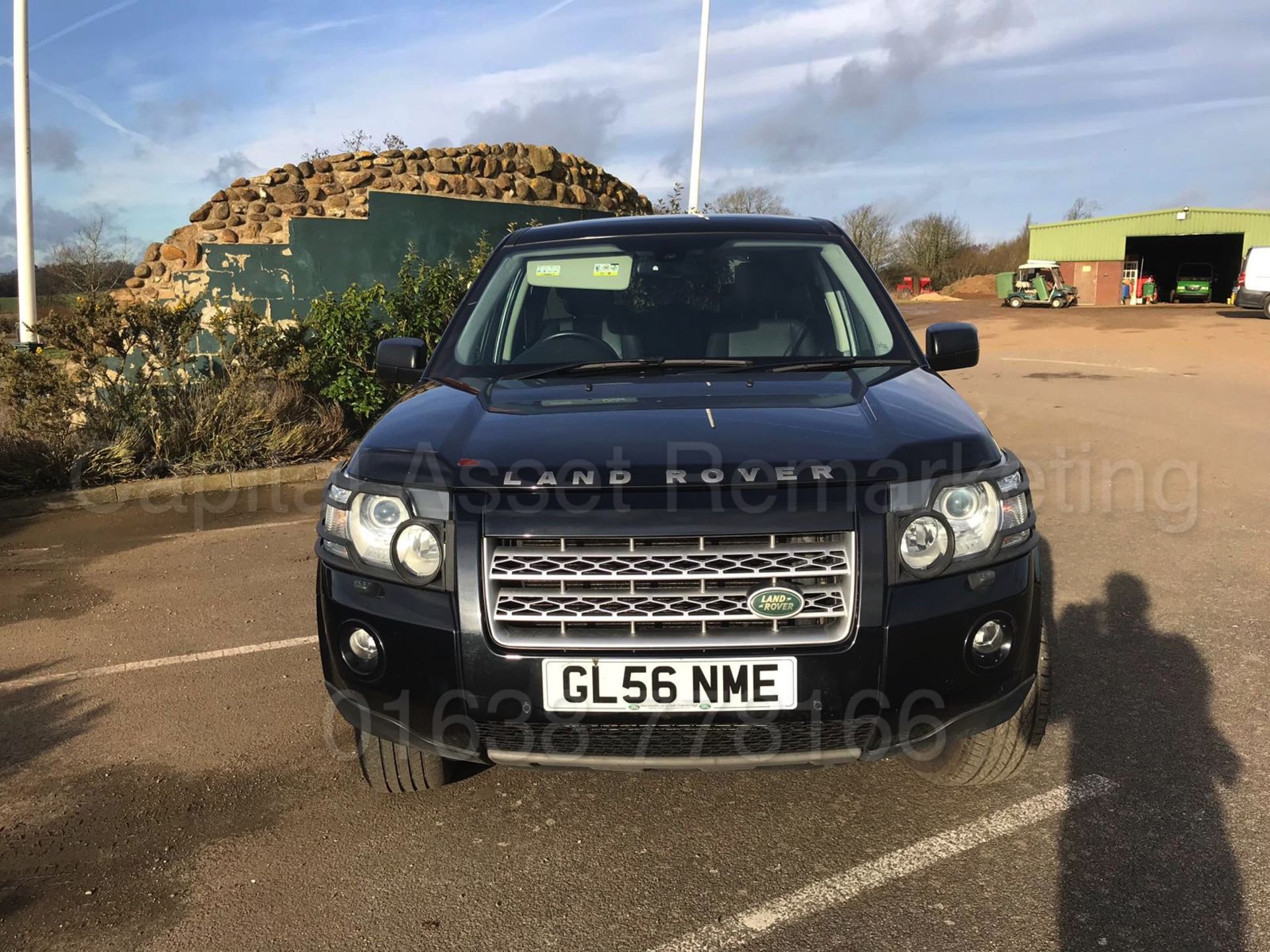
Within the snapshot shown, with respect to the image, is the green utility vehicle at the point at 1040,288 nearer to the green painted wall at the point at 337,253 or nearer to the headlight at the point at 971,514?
the green painted wall at the point at 337,253

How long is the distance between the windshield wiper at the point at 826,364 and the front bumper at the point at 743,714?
1070 millimetres

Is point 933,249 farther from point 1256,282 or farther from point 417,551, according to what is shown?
point 417,551

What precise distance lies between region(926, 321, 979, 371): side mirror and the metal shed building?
51.3 meters

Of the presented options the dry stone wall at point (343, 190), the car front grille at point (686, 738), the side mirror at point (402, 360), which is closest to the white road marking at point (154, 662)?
the side mirror at point (402, 360)

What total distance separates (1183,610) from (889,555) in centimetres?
318

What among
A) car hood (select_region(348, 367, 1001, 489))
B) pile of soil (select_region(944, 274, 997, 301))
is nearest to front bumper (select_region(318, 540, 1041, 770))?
car hood (select_region(348, 367, 1001, 489))

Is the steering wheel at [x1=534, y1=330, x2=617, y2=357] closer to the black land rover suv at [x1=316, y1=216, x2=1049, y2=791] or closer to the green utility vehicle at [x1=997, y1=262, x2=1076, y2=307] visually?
the black land rover suv at [x1=316, y1=216, x2=1049, y2=791]

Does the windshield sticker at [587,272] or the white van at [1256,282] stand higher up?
the white van at [1256,282]

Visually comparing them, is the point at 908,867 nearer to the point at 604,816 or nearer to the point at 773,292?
the point at 604,816

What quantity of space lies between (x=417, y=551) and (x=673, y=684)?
72 centimetres

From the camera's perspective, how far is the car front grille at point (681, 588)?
2369 mm

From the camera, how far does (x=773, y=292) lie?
12.8 ft

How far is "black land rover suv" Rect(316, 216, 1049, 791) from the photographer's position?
2375mm

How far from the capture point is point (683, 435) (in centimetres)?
263
